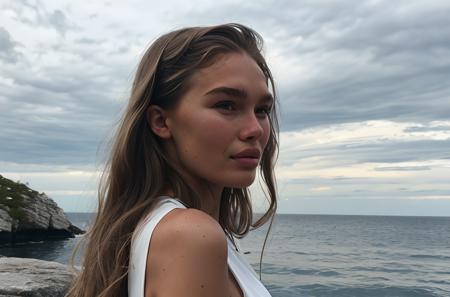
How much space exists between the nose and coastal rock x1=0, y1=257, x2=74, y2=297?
5028mm

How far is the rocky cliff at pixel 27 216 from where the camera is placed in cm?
5000

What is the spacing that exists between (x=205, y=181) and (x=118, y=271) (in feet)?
1.57

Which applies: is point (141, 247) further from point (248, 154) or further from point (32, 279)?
point (32, 279)

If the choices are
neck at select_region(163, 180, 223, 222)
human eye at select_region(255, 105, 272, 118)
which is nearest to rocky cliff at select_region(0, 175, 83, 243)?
neck at select_region(163, 180, 223, 222)

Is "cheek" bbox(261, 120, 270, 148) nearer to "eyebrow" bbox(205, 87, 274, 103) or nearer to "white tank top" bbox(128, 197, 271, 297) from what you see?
"eyebrow" bbox(205, 87, 274, 103)

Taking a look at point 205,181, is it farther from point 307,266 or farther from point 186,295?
point 307,266

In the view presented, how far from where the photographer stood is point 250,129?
172 centimetres

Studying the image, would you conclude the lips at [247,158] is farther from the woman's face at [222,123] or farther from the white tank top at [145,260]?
the white tank top at [145,260]

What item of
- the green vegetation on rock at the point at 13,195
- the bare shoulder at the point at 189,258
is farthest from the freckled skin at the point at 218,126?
the green vegetation on rock at the point at 13,195

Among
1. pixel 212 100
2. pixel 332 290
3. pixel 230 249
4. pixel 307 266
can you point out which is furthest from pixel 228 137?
pixel 307 266

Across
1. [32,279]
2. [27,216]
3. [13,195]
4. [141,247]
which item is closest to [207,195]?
[141,247]

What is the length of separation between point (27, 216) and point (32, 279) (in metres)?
49.2

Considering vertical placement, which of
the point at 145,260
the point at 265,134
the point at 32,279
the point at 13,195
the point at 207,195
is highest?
the point at 13,195

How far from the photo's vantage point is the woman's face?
1702 mm
